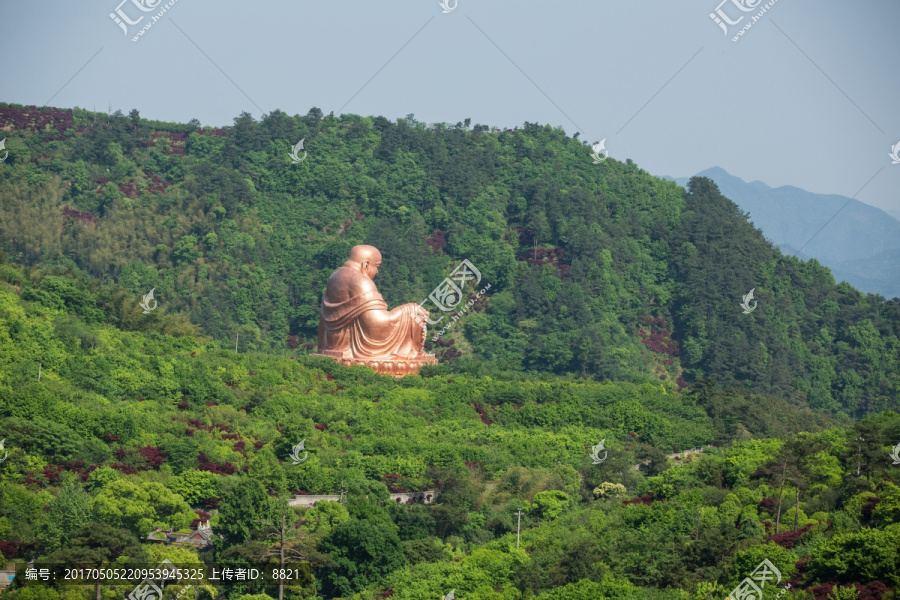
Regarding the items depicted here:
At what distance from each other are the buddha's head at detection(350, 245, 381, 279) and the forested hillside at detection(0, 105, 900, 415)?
27.1 feet

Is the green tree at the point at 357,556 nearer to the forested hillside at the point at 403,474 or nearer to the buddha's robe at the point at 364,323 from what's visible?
the forested hillside at the point at 403,474

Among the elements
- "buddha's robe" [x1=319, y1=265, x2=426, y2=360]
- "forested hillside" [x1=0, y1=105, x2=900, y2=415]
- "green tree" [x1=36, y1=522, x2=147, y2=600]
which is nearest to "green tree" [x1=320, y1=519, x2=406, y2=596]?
"green tree" [x1=36, y1=522, x2=147, y2=600]

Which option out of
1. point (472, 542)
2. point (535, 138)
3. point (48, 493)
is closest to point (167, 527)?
point (48, 493)

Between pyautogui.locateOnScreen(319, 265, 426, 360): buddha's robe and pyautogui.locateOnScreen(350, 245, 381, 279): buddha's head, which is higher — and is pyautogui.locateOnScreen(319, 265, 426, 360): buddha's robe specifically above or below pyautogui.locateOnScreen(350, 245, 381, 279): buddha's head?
below

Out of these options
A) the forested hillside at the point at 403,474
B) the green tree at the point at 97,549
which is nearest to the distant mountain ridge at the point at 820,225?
the forested hillside at the point at 403,474

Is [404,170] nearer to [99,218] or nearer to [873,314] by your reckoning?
[99,218]

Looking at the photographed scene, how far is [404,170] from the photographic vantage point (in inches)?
2371

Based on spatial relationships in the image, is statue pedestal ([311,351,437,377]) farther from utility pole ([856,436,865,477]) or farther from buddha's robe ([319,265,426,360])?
utility pole ([856,436,865,477])

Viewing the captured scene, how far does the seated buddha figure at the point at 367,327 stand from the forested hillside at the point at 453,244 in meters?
7.94

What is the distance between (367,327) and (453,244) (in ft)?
51.6

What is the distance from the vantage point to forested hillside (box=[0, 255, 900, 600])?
24594 mm

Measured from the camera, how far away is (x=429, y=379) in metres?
39.6

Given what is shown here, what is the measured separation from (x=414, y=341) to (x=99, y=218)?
18529 mm

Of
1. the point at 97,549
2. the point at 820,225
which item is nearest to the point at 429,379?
the point at 97,549
